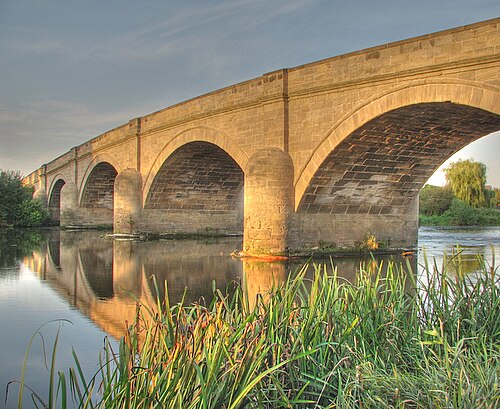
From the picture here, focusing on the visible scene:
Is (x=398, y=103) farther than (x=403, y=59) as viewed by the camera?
No

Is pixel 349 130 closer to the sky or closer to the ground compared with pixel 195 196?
closer to the sky

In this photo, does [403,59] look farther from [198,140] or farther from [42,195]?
[42,195]

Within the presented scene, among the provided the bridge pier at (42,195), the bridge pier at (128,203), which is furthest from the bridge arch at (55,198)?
the bridge pier at (128,203)

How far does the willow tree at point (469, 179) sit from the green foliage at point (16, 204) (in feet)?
98.9

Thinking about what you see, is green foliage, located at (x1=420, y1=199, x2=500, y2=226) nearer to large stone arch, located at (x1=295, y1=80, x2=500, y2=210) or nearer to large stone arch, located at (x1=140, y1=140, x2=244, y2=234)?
large stone arch, located at (x1=140, y1=140, x2=244, y2=234)

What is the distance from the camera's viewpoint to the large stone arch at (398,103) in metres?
10.6

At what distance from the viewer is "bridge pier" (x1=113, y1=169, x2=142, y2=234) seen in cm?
2411

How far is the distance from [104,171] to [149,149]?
982 centimetres

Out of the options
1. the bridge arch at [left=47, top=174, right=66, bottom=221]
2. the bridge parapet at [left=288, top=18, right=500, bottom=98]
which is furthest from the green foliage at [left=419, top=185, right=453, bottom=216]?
the bridge parapet at [left=288, top=18, right=500, bottom=98]

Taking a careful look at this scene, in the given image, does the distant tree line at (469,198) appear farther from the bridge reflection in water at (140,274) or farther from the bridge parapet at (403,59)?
the bridge parapet at (403,59)

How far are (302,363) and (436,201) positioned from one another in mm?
46817

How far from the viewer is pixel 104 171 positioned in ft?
108

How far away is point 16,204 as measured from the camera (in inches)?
1362

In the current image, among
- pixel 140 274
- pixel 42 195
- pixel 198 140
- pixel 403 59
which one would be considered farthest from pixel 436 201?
pixel 140 274
